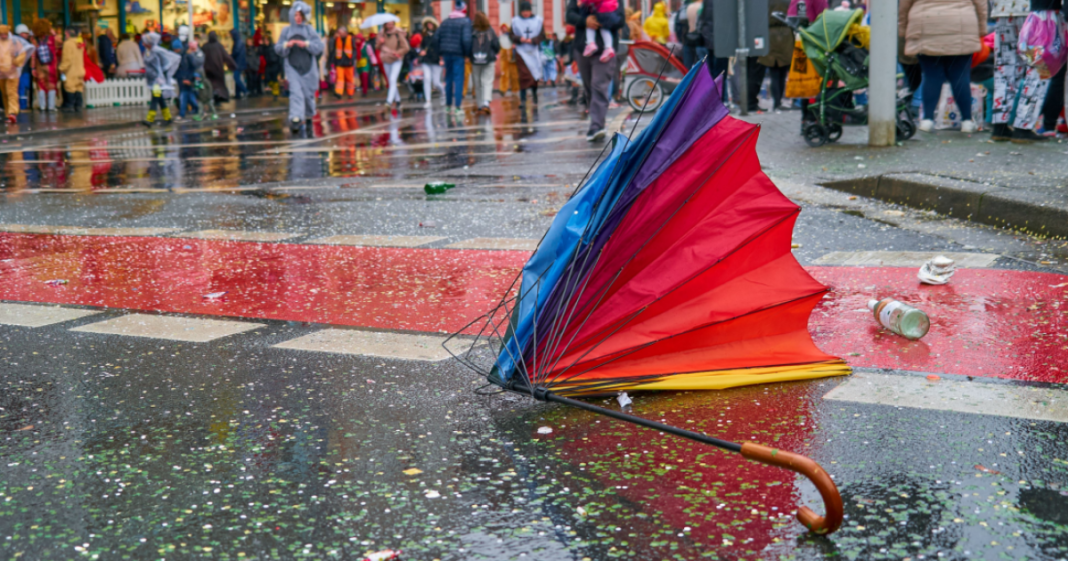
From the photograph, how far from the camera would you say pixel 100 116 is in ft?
73.6

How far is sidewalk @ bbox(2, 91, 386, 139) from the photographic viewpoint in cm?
1905

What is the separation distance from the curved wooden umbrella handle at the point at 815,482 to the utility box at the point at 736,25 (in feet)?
34.4

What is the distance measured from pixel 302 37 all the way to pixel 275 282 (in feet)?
38.4

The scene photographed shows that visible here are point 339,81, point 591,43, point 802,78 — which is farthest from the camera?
point 339,81

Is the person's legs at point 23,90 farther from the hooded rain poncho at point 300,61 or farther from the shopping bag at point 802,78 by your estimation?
the shopping bag at point 802,78

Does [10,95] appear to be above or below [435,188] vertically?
above

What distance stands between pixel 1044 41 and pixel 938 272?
18.5ft

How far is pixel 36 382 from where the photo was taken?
3.70m

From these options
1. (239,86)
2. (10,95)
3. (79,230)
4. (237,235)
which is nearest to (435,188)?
(237,235)

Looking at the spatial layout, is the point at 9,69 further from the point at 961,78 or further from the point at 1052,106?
the point at 1052,106

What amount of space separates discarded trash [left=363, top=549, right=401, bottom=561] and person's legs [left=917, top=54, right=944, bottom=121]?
10.1 m

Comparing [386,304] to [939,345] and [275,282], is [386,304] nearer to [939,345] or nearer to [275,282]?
[275,282]

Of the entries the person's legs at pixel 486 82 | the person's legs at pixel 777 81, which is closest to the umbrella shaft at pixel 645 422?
the person's legs at pixel 777 81

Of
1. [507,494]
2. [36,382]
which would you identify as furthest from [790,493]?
[36,382]
